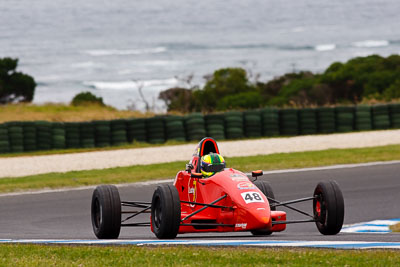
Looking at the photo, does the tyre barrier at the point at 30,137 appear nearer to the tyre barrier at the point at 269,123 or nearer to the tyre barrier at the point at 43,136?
the tyre barrier at the point at 43,136

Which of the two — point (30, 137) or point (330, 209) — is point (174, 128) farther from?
point (330, 209)

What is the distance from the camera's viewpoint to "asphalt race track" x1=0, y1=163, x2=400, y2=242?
13.2 meters

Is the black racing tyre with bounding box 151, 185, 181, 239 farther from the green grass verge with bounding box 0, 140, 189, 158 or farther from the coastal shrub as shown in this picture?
the coastal shrub

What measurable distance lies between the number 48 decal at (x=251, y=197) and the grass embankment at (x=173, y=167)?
35.5 feet

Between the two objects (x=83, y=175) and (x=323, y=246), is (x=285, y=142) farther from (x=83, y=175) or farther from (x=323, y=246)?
(x=323, y=246)

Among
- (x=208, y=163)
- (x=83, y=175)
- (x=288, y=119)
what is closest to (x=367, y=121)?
(x=288, y=119)

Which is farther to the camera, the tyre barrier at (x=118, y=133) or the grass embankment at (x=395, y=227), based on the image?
the tyre barrier at (x=118, y=133)

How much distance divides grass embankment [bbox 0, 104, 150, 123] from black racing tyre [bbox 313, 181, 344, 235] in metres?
25.1

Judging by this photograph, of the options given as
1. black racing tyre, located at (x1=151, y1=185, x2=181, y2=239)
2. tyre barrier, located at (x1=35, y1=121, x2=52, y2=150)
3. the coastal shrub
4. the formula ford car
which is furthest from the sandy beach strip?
the coastal shrub

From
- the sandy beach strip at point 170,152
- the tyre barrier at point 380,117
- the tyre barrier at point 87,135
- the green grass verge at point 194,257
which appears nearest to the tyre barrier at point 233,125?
the sandy beach strip at point 170,152

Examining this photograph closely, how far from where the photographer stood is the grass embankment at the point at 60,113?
35969 mm

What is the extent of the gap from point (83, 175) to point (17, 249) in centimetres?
1290

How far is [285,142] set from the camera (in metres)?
29.0

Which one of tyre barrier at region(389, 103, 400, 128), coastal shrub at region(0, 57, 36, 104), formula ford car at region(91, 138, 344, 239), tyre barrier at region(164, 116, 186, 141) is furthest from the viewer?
coastal shrub at region(0, 57, 36, 104)
